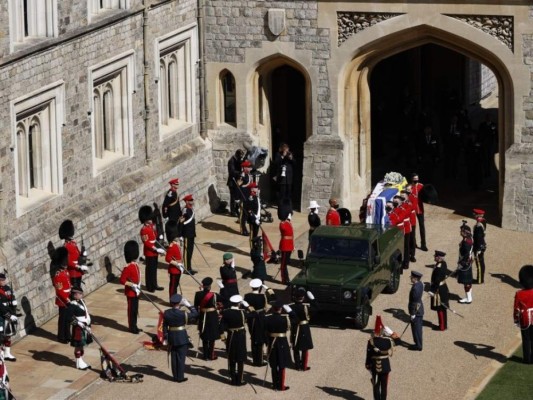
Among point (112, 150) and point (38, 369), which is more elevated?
point (112, 150)

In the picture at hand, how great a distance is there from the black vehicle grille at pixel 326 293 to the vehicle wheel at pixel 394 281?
2.46 m

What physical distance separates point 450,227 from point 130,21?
27.5ft

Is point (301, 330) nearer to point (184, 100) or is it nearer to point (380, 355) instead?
point (380, 355)

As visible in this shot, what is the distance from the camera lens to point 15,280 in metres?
31.7

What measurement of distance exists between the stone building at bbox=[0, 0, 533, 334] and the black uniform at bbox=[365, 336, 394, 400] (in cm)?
702

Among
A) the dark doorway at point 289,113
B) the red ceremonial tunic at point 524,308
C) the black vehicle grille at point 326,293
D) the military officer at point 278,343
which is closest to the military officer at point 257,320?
the military officer at point 278,343

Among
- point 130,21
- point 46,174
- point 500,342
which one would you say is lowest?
point 500,342

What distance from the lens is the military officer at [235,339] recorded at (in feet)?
95.7

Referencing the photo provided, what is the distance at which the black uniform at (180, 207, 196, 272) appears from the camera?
35688 mm

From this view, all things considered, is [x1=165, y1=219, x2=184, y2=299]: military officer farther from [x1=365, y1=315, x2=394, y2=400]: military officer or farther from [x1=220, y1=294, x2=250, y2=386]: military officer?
[x1=365, y1=315, x2=394, y2=400]: military officer

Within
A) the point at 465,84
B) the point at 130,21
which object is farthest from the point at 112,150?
the point at 465,84

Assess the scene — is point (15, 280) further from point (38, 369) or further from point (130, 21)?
point (130, 21)

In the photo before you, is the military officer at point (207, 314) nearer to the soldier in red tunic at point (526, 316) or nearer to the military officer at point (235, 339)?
the military officer at point (235, 339)

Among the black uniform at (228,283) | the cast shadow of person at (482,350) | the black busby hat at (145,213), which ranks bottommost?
the cast shadow of person at (482,350)
